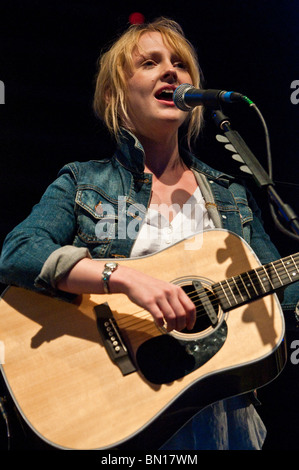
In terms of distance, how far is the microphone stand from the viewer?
136 cm

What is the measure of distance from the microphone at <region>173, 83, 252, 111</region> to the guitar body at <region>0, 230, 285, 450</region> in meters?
0.64

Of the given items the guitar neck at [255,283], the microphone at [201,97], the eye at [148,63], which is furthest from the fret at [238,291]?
the eye at [148,63]

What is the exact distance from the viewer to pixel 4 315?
1548 mm

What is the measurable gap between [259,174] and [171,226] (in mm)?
596

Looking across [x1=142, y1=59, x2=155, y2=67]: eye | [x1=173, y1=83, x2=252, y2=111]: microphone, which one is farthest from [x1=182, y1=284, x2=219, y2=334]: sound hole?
[x1=142, y1=59, x2=155, y2=67]: eye

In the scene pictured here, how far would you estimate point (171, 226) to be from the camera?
1961 mm

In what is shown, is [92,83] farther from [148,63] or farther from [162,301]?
[162,301]

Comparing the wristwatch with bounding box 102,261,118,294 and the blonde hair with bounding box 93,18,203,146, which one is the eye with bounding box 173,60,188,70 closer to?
the blonde hair with bounding box 93,18,203,146

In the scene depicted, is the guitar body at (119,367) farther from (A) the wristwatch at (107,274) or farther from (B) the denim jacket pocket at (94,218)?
(B) the denim jacket pocket at (94,218)

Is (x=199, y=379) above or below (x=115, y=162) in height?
below

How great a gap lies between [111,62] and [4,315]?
1430 millimetres

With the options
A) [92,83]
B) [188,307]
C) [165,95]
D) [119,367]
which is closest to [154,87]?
[165,95]
